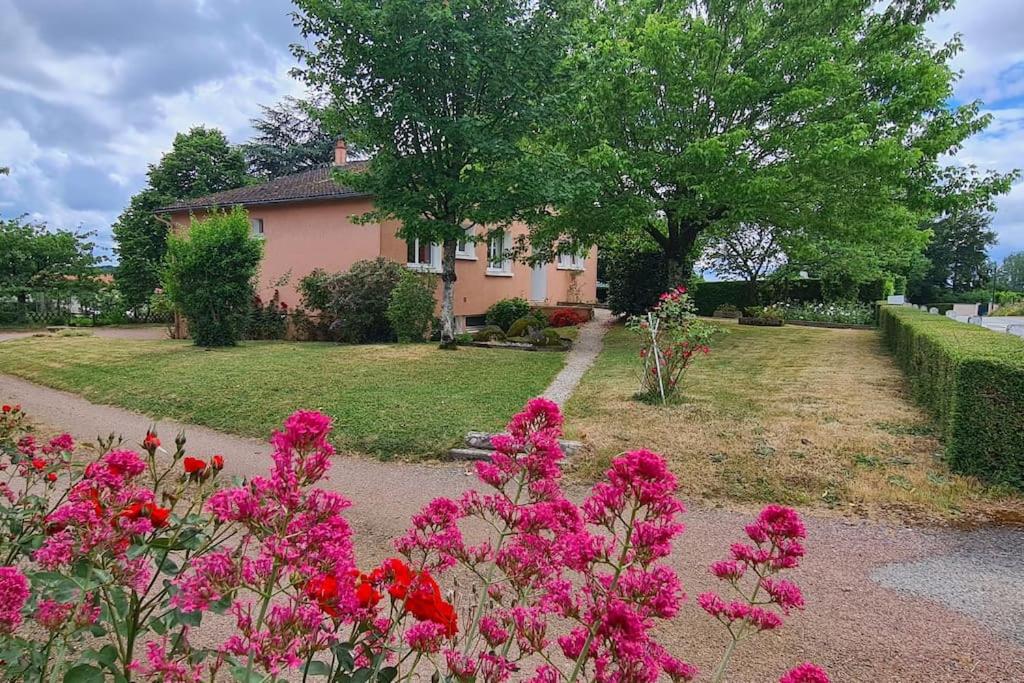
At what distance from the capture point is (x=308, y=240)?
16953 mm

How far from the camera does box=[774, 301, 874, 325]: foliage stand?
19844 millimetres

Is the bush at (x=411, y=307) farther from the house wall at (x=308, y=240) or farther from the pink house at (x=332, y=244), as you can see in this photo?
the house wall at (x=308, y=240)

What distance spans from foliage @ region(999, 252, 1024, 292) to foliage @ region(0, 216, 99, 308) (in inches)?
2838

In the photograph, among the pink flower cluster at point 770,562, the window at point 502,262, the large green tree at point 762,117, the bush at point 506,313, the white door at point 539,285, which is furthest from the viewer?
the white door at point 539,285

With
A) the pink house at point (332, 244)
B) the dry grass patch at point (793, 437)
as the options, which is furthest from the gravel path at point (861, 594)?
the pink house at point (332, 244)

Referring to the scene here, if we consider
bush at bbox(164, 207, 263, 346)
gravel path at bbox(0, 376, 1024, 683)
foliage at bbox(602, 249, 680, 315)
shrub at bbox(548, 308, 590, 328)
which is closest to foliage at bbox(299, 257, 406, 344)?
bush at bbox(164, 207, 263, 346)

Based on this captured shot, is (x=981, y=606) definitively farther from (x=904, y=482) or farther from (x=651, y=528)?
(x=651, y=528)

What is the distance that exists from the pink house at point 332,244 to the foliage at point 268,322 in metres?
0.68

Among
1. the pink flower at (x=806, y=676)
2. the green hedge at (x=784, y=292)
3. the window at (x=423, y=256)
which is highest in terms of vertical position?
the window at (x=423, y=256)

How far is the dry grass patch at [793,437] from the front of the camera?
4.57m

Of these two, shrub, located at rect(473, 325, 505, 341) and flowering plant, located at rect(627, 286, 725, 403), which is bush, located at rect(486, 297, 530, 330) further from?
flowering plant, located at rect(627, 286, 725, 403)

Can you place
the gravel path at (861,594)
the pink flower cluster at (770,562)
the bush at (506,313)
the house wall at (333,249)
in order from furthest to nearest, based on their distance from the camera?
the bush at (506,313)
the house wall at (333,249)
the gravel path at (861,594)
the pink flower cluster at (770,562)

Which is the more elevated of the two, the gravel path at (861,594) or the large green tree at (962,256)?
the large green tree at (962,256)

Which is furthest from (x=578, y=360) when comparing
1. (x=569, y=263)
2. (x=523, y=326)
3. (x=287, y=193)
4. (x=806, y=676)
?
(x=569, y=263)
